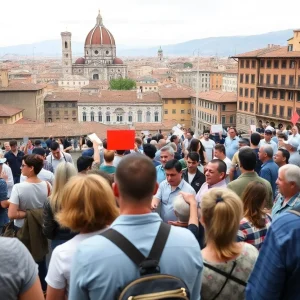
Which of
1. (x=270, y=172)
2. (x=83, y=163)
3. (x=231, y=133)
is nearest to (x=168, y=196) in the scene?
(x=83, y=163)

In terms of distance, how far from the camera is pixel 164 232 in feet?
8.27

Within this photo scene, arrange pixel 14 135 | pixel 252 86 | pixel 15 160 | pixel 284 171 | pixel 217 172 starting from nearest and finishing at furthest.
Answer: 1. pixel 284 171
2. pixel 217 172
3. pixel 15 160
4. pixel 14 135
5. pixel 252 86

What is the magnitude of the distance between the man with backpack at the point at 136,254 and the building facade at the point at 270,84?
51087 millimetres

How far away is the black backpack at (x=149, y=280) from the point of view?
88.7 inches

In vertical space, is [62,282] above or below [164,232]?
below

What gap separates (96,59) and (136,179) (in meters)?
157

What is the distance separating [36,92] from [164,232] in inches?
3008

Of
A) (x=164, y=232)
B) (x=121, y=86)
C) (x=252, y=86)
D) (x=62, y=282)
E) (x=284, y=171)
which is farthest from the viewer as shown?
(x=121, y=86)

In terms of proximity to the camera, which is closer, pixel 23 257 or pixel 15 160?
pixel 23 257

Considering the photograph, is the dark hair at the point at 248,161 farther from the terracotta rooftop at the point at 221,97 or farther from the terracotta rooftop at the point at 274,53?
the terracotta rooftop at the point at 221,97

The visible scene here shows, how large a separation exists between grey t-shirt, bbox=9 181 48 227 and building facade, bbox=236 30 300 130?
49.3 metres

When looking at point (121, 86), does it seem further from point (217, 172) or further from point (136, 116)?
point (217, 172)

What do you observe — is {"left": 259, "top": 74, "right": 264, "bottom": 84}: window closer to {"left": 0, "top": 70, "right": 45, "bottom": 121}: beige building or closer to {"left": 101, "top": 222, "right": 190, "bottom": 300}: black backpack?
{"left": 0, "top": 70, "right": 45, "bottom": 121}: beige building

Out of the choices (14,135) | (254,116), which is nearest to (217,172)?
(14,135)
